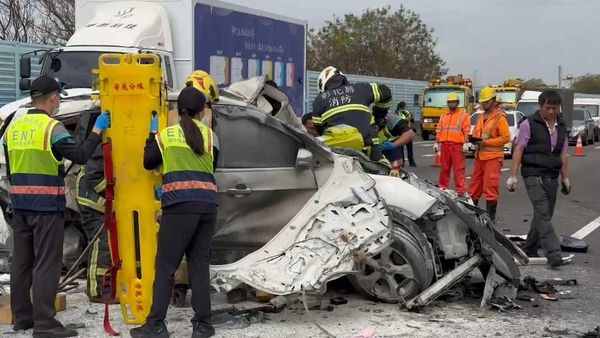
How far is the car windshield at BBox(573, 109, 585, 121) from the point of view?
3155 centimetres

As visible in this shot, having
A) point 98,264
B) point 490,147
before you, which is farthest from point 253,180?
point 490,147

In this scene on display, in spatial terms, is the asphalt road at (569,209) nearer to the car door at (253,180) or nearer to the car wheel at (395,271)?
the car wheel at (395,271)

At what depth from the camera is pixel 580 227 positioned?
10094mm

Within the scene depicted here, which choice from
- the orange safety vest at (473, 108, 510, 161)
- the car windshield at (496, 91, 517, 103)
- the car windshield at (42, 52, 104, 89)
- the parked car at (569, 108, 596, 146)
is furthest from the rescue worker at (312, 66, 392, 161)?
the parked car at (569, 108, 596, 146)

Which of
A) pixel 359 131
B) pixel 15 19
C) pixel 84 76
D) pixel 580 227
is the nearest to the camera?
pixel 359 131

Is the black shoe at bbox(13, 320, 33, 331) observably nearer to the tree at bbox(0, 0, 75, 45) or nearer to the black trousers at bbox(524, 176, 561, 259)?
the black trousers at bbox(524, 176, 561, 259)

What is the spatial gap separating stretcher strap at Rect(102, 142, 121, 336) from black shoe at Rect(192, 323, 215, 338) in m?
0.56

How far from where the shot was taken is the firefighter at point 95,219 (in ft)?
18.3

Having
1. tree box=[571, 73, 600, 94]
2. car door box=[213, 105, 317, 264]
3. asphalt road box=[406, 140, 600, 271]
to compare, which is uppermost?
tree box=[571, 73, 600, 94]

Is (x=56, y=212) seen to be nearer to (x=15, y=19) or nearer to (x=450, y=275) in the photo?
(x=450, y=275)

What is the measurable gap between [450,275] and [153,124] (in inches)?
97.3

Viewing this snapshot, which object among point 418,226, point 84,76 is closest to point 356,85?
point 418,226

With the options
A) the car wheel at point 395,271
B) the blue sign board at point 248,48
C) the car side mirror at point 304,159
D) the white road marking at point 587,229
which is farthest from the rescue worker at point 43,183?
the blue sign board at point 248,48

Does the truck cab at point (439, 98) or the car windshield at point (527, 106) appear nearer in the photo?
the car windshield at point (527, 106)
